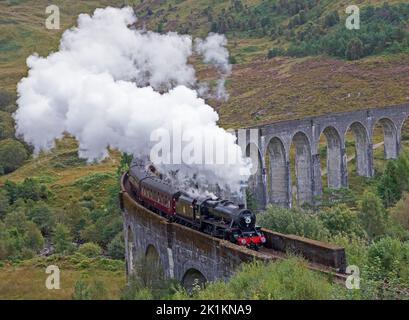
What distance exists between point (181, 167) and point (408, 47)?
78730mm

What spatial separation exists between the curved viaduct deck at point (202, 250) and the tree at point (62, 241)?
55.6 ft

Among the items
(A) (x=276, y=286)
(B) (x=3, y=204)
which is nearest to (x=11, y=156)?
(B) (x=3, y=204)

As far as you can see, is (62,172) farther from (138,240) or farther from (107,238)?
(138,240)

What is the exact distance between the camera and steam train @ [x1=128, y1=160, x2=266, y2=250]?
72.2ft

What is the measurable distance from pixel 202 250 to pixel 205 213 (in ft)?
4.67

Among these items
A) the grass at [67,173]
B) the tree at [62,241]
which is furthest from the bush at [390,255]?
the grass at [67,173]

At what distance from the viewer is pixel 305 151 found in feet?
190

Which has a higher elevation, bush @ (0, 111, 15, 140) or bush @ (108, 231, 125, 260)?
bush @ (0, 111, 15, 140)

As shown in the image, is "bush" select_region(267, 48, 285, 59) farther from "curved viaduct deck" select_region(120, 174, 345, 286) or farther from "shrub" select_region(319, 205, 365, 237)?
"curved viaduct deck" select_region(120, 174, 345, 286)

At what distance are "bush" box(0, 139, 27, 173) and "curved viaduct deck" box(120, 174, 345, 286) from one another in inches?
2028

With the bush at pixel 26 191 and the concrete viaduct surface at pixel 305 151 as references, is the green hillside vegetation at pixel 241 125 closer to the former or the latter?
the bush at pixel 26 191

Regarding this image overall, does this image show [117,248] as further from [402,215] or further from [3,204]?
[402,215]

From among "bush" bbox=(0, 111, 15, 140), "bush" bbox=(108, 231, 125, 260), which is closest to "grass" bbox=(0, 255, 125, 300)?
"bush" bbox=(108, 231, 125, 260)

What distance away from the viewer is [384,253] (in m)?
21.8
